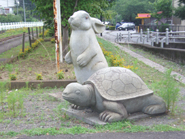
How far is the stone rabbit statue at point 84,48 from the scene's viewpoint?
4.61 metres

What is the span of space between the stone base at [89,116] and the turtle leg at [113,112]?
11cm

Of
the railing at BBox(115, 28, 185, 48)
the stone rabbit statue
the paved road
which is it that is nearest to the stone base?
the paved road

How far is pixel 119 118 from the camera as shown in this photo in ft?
12.5

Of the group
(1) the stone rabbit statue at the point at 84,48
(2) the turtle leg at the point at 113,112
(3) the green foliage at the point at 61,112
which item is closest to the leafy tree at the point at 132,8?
(1) the stone rabbit statue at the point at 84,48

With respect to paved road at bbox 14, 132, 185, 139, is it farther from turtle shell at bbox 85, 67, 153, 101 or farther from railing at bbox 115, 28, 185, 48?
railing at bbox 115, 28, 185, 48

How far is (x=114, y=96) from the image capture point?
3902 millimetres

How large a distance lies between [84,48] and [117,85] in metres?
1.20

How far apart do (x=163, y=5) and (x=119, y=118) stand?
23.4 meters

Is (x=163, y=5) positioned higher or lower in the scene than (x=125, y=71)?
higher

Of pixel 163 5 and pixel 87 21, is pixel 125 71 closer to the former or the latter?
pixel 87 21

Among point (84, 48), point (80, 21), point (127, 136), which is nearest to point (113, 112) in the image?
point (127, 136)

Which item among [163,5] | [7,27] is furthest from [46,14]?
[7,27]

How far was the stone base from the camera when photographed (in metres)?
3.84

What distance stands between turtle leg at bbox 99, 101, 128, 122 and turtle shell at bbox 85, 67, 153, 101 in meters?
0.11
